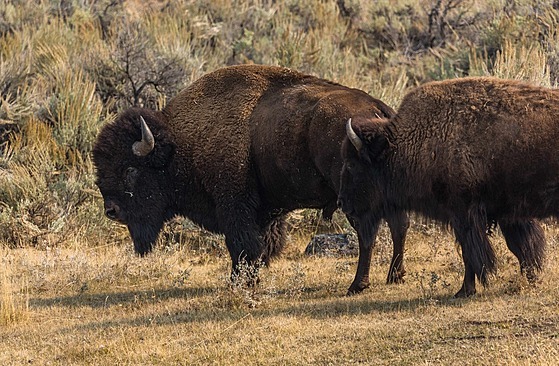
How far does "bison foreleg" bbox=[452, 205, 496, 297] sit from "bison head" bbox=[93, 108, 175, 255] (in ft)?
10.8

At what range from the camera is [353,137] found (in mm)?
7957

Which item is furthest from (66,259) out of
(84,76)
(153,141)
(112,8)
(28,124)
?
(112,8)

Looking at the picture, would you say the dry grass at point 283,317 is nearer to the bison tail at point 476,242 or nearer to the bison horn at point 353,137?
the bison tail at point 476,242

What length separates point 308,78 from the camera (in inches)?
363

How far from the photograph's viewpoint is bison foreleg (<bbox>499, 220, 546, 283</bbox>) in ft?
26.3

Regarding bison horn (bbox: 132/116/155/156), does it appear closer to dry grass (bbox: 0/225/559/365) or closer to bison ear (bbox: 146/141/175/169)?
bison ear (bbox: 146/141/175/169)

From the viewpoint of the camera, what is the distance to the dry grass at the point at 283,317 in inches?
256

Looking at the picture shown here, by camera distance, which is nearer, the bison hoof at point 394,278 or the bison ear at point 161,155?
the bison hoof at point 394,278

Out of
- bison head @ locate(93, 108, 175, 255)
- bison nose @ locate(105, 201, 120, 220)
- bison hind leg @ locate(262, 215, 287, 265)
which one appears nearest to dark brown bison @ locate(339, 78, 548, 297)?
bison hind leg @ locate(262, 215, 287, 265)

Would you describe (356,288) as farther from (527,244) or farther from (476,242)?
(527,244)

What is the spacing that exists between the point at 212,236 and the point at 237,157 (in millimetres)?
3480

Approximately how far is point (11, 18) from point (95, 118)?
6.55 meters

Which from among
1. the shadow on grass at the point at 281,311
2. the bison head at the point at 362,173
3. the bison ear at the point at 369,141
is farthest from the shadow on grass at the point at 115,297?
the bison ear at the point at 369,141

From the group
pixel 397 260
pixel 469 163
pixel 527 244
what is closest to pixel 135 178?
pixel 397 260
